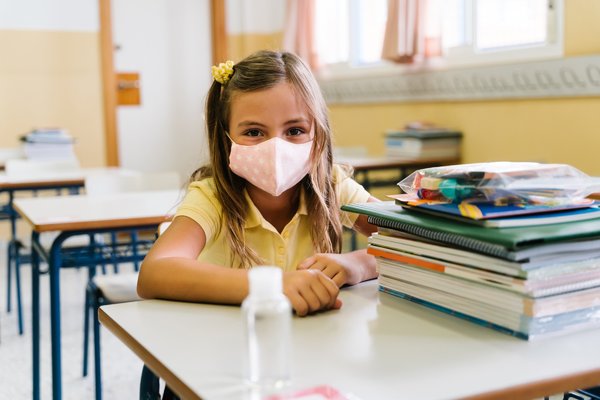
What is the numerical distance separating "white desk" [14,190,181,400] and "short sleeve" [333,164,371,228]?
49cm

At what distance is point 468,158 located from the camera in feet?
13.4

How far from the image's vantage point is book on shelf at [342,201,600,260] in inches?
33.9

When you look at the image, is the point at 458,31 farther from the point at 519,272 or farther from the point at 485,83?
the point at 519,272

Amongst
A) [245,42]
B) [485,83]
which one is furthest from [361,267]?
[245,42]

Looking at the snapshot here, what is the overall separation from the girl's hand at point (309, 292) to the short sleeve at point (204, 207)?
361 mm

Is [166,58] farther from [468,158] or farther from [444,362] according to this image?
[444,362]

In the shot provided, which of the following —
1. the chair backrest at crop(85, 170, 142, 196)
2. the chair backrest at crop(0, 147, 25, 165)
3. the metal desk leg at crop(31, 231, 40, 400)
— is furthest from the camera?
the chair backrest at crop(0, 147, 25, 165)

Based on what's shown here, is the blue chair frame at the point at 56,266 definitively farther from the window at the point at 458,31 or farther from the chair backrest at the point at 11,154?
the chair backrest at the point at 11,154

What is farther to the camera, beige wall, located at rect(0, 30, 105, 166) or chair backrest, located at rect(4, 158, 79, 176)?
beige wall, located at rect(0, 30, 105, 166)

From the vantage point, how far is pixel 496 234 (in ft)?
2.85

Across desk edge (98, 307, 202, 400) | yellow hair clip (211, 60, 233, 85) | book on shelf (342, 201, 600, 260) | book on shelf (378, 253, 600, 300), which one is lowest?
desk edge (98, 307, 202, 400)

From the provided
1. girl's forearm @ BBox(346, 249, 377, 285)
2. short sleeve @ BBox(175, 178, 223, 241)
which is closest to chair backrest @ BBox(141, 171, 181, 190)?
short sleeve @ BBox(175, 178, 223, 241)

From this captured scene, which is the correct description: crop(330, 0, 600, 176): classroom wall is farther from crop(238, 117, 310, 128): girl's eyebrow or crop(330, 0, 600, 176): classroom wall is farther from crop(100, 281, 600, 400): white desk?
crop(100, 281, 600, 400): white desk

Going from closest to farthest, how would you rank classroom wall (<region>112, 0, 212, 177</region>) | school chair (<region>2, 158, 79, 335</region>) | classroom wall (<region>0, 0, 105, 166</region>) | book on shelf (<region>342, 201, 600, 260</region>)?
book on shelf (<region>342, 201, 600, 260</region>) → school chair (<region>2, 158, 79, 335</region>) → classroom wall (<region>0, 0, 105, 166</region>) → classroom wall (<region>112, 0, 212, 177</region>)
